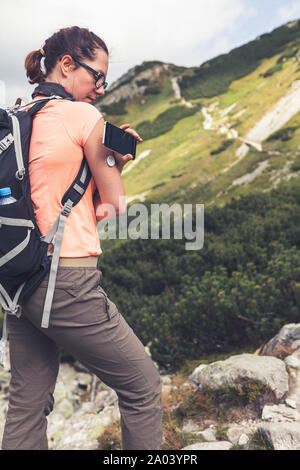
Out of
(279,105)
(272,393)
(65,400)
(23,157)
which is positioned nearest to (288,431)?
(272,393)

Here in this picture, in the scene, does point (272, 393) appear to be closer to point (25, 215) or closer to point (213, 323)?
point (213, 323)

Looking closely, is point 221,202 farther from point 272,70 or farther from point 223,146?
point 272,70

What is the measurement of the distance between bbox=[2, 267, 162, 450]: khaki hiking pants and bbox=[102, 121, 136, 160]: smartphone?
2.05ft

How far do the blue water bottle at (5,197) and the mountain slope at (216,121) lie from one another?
13984 mm

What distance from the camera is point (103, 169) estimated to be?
1.94 metres

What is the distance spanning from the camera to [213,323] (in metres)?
6.01

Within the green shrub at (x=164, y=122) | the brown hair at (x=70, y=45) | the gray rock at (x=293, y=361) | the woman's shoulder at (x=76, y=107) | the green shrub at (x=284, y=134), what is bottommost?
the gray rock at (x=293, y=361)

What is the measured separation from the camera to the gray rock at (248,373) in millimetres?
3816

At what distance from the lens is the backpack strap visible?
1865mm

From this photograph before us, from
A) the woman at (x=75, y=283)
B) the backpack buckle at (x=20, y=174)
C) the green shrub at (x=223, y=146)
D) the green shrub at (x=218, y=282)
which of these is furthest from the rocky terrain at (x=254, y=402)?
the green shrub at (x=223, y=146)

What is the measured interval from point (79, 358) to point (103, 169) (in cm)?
100

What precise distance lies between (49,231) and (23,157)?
0.38 metres

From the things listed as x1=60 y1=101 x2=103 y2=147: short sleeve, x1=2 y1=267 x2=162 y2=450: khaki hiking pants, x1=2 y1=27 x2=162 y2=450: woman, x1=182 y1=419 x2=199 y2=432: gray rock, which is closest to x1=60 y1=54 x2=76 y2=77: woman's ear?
x1=2 y1=27 x2=162 y2=450: woman

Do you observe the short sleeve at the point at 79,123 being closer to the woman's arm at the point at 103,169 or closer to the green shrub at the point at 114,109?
the woman's arm at the point at 103,169
